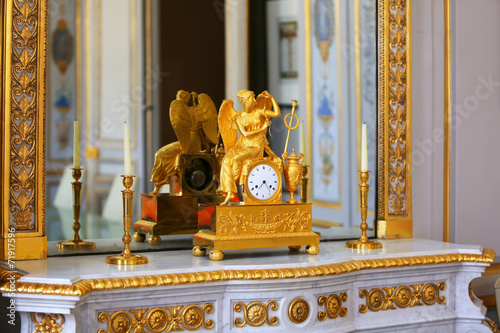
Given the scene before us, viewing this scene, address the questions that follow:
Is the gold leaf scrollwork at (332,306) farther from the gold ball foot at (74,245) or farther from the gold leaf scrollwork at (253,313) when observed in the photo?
the gold ball foot at (74,245)

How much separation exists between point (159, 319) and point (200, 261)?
266 millimetres

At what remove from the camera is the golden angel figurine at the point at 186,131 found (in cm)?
272

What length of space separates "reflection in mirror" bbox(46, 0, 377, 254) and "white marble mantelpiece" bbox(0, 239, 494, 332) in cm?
26

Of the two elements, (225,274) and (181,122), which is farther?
(181,122)

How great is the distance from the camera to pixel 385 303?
2.71 m

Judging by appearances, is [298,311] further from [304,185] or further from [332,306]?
[304,185]

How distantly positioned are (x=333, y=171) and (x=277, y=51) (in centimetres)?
56

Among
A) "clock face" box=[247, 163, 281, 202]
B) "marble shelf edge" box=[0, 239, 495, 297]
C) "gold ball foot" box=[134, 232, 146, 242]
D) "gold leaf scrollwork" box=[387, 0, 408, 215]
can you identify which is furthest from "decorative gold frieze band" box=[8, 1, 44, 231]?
"gold leaf scrollwork" box=[387, 0, 408, 215]

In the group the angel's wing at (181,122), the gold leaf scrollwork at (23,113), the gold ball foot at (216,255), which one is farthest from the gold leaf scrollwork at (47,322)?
the angel's wing at (181,122)

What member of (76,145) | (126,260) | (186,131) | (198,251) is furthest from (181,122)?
(126,260)

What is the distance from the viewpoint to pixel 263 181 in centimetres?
257

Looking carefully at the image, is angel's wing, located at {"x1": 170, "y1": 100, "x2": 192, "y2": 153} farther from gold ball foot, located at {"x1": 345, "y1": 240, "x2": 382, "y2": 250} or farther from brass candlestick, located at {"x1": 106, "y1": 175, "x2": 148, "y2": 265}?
gold ball foot, located at {"x1": 345, "y1": 240, "x2": 382, "y2": 250}

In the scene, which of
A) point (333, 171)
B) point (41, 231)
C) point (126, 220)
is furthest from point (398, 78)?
point (41, 231)

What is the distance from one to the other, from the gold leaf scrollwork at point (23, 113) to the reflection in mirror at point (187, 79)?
7 cm
